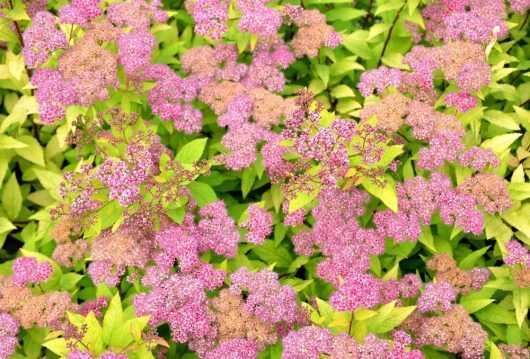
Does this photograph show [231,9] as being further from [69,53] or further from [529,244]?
[529,244]

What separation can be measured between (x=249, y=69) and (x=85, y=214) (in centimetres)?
219

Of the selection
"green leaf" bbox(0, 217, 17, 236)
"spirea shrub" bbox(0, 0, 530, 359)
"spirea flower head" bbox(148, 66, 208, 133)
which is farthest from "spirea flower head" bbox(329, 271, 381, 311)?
"green leaf" bbox(0, 217, 17, 236)

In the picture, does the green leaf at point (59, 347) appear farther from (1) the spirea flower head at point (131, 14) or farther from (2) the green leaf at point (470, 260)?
(2) the green leaf at point (470, 260)

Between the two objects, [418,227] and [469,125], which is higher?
[469,125]

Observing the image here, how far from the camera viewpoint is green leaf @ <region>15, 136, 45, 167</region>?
538 centimetres

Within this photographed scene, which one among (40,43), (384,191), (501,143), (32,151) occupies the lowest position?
(32,151)

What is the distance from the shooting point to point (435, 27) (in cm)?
569

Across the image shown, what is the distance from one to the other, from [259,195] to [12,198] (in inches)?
97.0

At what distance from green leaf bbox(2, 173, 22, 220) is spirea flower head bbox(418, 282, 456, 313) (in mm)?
3908

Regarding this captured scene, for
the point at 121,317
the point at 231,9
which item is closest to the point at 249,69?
the point at 231,9

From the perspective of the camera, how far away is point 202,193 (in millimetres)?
4719

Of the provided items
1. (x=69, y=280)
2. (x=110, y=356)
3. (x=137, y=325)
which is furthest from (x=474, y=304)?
(x=69, y=280)

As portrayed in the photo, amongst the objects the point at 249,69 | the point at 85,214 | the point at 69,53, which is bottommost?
the point at 85,214

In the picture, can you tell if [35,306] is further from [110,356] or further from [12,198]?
[12,198]
